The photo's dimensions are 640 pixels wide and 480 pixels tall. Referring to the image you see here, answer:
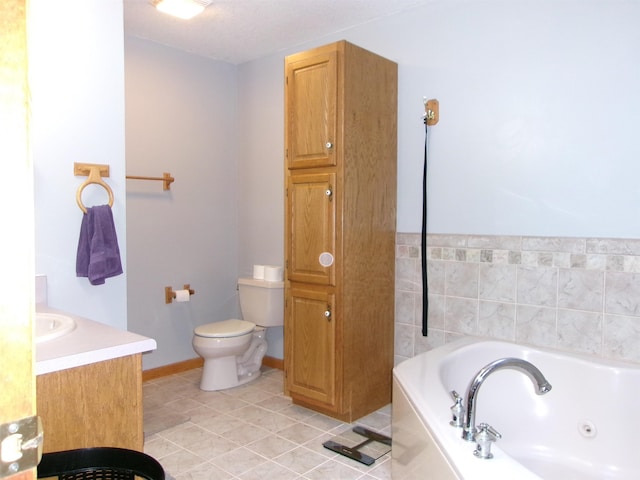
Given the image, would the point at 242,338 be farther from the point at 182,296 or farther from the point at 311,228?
the point at 311,228

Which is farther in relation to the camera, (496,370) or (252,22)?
(252,22)

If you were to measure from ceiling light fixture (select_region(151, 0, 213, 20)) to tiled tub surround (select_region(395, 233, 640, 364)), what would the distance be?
5.85 ft

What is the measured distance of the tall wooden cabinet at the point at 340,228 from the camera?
261 centimetres

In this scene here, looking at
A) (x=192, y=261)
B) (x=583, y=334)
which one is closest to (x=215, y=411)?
(x=192, y=261)

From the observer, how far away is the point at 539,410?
2123mm

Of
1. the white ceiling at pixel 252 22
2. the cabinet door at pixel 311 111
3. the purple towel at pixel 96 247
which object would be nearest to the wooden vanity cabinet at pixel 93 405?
the purple towel at pixel 96 247

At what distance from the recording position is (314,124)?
271cm

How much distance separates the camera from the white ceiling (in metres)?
2.83

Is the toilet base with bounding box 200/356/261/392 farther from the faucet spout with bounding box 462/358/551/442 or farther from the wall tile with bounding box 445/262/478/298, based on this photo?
the faucet spout with bounding box 462/358/551/442

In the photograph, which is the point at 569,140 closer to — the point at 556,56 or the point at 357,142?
the point at 556,56

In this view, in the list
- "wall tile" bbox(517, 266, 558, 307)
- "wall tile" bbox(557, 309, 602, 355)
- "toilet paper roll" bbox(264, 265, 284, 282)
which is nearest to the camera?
"wall tile" bbox(557, 309, 602, 355)

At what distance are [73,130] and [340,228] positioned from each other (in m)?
1.37

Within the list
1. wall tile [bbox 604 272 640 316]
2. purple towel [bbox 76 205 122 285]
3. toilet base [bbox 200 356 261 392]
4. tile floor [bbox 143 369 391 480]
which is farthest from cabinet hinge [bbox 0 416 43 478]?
toilet base [bbox 200 356 261 392]

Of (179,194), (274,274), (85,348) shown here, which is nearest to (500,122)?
(274,274)
